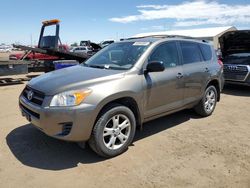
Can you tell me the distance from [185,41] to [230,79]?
4621 mm

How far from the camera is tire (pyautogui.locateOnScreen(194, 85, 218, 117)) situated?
19.4ft

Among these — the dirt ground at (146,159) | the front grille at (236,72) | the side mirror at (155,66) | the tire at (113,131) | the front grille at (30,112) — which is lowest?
the dirt ground at (146,159)

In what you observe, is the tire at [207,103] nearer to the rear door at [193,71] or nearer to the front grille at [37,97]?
the rear door at [193,71]

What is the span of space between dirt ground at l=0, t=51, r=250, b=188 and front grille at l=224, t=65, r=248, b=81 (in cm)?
382

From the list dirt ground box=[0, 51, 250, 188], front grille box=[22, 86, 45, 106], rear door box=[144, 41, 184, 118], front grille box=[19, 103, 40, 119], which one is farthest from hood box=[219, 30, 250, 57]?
front grille box=[19, 103, 40, 119]

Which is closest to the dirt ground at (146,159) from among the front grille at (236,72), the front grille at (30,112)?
the front grille at (30,112)

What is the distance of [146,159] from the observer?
392cm

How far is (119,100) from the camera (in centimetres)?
407

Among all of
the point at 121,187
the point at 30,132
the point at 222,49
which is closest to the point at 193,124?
the point at 121,187

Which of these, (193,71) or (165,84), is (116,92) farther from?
(193,71)

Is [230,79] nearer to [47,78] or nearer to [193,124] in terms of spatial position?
[193,124]

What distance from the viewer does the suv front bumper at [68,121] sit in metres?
3.49

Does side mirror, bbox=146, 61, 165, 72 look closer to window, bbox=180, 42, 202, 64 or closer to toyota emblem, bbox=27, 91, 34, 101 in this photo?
window, bbox=180, 42, 202, 64

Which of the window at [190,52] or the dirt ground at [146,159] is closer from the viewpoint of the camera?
the dirt ground at [146,159]
